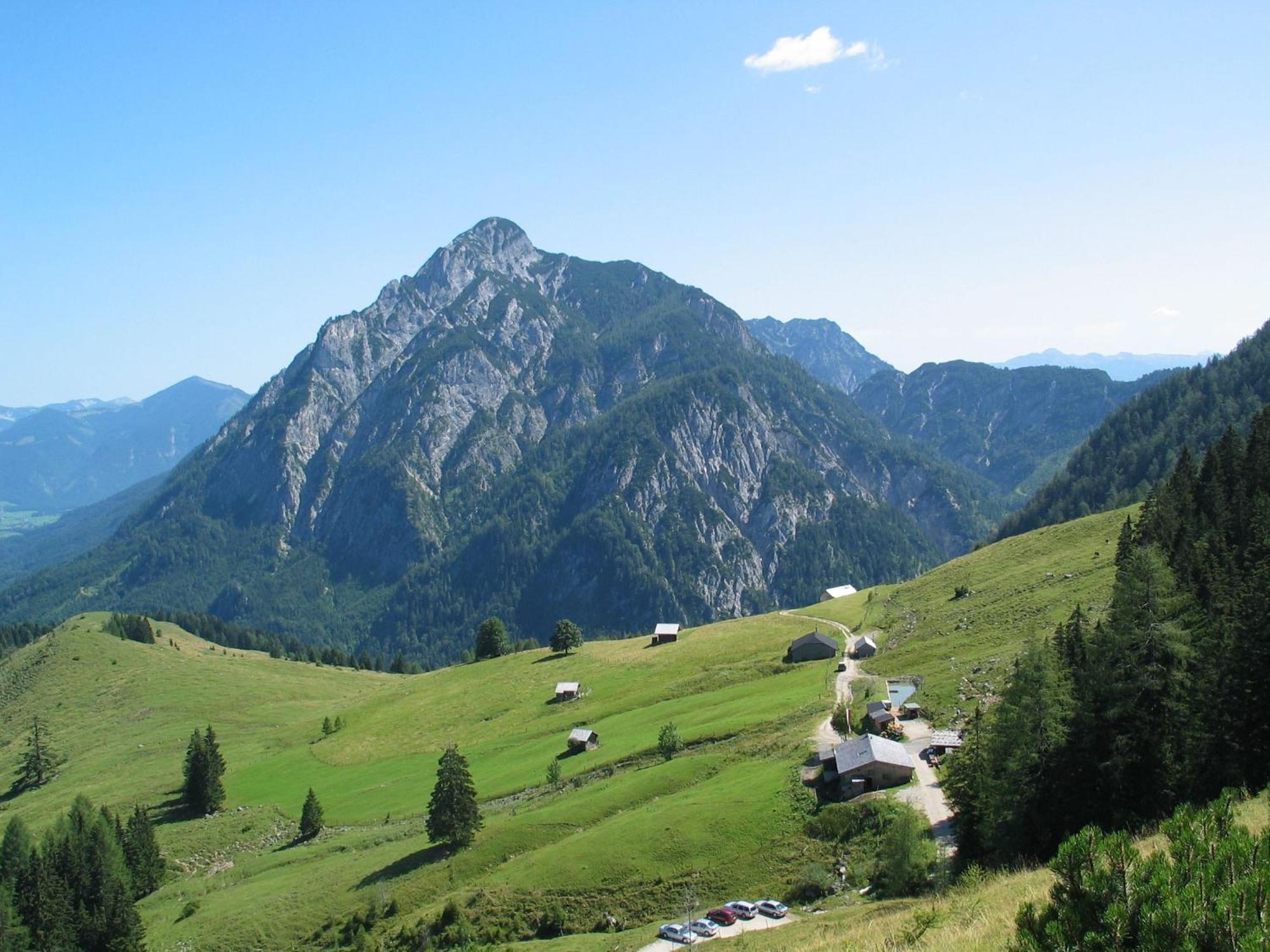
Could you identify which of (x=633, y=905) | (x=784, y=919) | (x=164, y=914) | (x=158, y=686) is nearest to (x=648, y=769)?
(x=633, y=905)

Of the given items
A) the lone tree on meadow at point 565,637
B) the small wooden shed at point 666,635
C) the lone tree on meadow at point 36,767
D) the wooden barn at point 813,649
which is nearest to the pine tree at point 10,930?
the lone tree on meadow at point 36,767

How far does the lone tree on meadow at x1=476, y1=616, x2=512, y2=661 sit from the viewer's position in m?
154

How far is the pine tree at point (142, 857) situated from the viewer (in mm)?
81500

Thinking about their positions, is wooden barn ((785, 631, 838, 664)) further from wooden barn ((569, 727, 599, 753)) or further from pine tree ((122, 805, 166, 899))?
pine tree ((122, 805, 166, 899))

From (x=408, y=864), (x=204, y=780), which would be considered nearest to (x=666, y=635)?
(x=204, y=780)

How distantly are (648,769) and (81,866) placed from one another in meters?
55.3

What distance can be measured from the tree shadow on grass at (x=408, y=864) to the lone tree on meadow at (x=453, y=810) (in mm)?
1501

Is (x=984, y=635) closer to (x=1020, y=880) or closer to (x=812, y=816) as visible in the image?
(x=812, y=816)

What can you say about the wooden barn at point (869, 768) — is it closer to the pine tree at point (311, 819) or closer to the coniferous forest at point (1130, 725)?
the coniferous forest at point (1130, 725)

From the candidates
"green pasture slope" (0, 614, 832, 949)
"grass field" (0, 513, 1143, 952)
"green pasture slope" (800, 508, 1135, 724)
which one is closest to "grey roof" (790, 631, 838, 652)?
"green pasture slope" (0, 614, 832, 949)

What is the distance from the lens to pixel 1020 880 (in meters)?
23.9

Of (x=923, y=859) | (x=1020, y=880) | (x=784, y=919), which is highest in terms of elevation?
(x=1020, y=880)

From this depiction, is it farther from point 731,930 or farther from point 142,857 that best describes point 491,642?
point 731,930

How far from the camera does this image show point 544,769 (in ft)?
269
